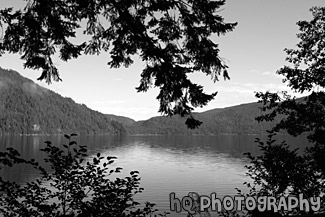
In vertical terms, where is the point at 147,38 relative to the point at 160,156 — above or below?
above

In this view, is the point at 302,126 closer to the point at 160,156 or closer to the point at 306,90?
the point at 306,90

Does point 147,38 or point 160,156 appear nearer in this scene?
point 147,38

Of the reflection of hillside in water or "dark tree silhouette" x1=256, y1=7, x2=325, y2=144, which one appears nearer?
"dark tree silhouette" x1=256, y1=7, x2=325, y2=144

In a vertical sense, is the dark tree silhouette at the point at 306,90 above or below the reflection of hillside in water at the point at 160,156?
above

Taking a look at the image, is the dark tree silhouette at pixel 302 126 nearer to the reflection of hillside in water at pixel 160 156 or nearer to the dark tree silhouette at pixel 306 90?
the dark tree silhouette at pixel 306 90

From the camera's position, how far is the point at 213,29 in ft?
18.9

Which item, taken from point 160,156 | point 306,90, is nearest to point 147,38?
point 306,90

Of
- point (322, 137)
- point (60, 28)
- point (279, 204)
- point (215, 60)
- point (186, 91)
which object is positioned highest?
point (60, 28)

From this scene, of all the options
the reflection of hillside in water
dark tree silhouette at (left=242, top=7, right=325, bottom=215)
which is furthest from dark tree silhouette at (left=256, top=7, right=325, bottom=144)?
the reflection of hillside in water

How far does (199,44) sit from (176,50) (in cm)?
46

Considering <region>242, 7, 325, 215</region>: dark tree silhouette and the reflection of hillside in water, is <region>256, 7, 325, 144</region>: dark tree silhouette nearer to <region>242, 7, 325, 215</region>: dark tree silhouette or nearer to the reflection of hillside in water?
<region>242, 7, 325, 215</region>: dark tree silhouette

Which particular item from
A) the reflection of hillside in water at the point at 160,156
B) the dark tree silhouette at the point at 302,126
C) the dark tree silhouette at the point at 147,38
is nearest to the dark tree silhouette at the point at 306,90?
the dark tree silhouette at the point at 302,126

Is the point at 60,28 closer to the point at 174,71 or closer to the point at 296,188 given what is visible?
the point at 174,71

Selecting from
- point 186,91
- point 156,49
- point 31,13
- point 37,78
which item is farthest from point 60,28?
point 186,91
